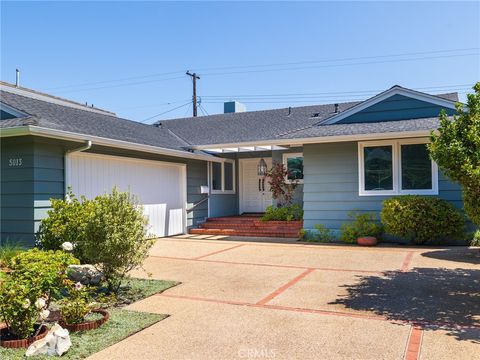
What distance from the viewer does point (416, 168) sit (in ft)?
33.4

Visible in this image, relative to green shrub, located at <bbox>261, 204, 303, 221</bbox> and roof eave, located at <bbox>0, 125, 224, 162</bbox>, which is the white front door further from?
roof eave, located at <bbox>0, 125, 224, 162</bbox>

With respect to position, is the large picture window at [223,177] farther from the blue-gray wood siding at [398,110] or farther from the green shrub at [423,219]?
the green shrub at [423,219]

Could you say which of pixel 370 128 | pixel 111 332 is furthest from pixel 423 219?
pixel 111 332

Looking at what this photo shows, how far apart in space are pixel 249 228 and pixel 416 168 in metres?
5.51

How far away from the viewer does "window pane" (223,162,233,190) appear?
16.0 metres

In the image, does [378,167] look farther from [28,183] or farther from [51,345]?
[51,345]

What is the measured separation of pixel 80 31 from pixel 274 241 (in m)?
9.29

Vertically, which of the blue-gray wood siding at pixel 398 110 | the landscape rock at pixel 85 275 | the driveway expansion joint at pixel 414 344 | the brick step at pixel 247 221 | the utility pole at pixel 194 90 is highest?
the utility pole at pixel 194 90

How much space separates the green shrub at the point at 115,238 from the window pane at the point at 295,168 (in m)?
9.06

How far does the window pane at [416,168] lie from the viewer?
33.0 ft

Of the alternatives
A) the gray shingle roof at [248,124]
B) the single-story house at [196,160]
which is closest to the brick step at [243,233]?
the single-story house at [196,160]

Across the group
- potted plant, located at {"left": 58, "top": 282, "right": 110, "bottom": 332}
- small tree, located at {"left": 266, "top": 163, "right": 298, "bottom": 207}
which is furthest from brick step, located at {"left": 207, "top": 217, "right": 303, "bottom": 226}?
potted plant, located at {"left": 58, "top": 282, "right": 110, "bottom": 332}

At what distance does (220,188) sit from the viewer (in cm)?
1560

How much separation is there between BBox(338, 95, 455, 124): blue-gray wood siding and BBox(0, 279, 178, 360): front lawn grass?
832 centimetres
